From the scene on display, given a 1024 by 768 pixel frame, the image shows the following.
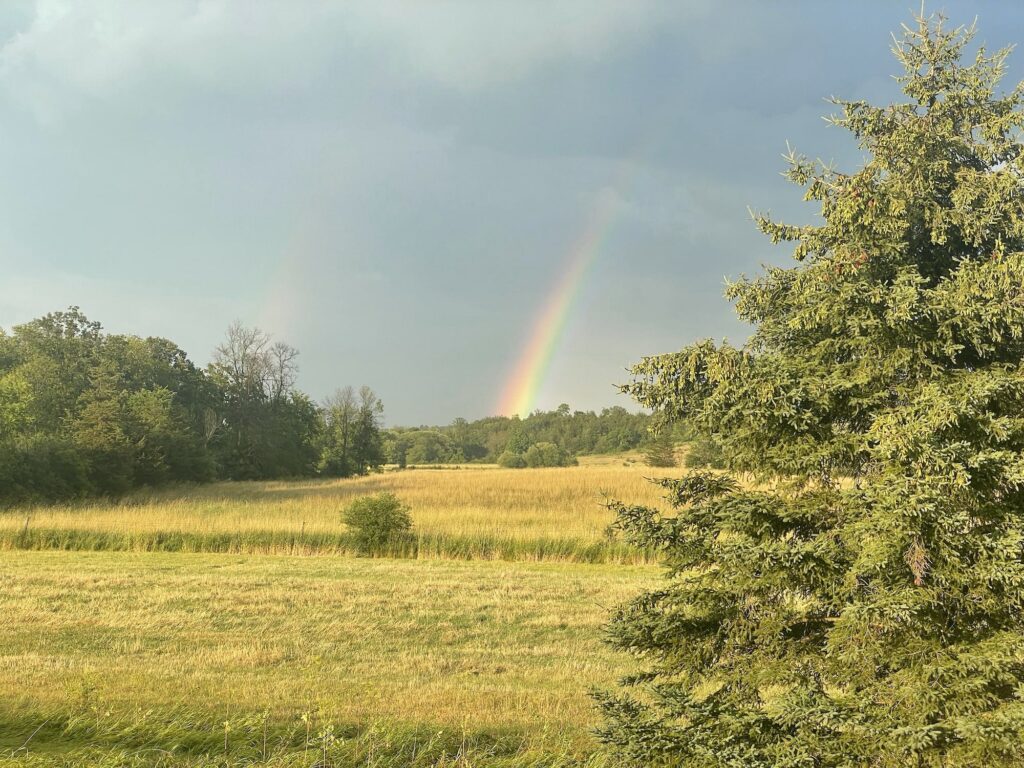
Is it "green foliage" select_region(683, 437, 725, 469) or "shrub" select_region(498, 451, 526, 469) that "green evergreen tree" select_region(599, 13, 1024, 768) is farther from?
"shrub" select_region(498, 451, 526, 469)

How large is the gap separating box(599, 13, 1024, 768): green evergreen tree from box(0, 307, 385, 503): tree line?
120 ft

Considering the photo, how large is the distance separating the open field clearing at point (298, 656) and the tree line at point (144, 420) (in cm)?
2206

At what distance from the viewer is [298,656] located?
28.8ft

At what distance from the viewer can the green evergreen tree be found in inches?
144

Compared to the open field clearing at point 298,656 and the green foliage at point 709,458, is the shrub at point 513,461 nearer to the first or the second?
the open field clearing at point 298,656

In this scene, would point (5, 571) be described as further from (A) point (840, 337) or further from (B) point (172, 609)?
(A) point (840, 337)

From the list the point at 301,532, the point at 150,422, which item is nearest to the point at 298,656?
the point at 301,532

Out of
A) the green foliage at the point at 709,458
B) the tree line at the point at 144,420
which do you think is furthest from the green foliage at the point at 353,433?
the green foliage at the point at 709,458

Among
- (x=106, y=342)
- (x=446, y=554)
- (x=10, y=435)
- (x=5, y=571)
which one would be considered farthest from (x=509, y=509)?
(x=106, y=342)

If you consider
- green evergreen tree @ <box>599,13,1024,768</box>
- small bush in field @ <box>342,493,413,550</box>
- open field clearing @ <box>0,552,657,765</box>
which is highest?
green evergreen tree @ <box>599,13,1024,768</box>

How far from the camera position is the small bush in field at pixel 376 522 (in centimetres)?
2031

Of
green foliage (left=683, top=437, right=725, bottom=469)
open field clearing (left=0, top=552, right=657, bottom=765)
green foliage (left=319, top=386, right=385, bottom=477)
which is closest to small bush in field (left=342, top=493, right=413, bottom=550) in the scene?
open field clearing (left=0, top=552, right=657, bottom=765)

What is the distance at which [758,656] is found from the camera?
14.3ft

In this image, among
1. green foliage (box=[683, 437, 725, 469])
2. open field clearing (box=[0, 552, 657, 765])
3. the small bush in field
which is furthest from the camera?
the small bush in field
